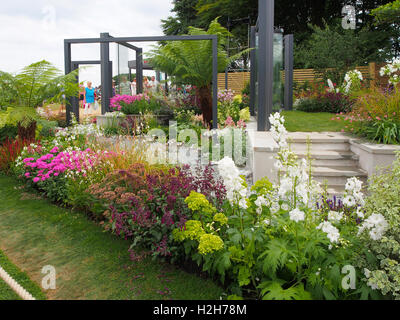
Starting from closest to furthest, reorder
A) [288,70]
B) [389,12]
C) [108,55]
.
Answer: [108,55]
[288,70]
[389,12]

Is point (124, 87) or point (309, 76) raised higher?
point (309, 76)

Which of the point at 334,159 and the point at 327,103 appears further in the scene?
the point at 327,103

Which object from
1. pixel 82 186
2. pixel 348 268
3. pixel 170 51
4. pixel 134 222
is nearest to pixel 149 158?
pixel 82 186

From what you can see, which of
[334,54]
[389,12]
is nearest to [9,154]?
[334,54]

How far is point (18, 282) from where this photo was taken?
2.99 meters

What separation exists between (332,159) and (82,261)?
3985mm

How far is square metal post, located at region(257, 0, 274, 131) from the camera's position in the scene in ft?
22.5

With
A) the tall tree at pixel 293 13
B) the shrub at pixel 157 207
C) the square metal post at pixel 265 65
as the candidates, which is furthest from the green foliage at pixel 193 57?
the tall tree at pixel 293 13

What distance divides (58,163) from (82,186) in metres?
0.71

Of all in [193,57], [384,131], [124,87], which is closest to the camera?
[384,131]

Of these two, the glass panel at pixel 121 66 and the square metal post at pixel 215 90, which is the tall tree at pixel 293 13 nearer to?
the glass panel at pixel 121 66

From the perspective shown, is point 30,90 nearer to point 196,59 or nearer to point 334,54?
point 196,59

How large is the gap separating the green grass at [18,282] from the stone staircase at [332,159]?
11.3 ft

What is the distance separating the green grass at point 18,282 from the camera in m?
2.79
